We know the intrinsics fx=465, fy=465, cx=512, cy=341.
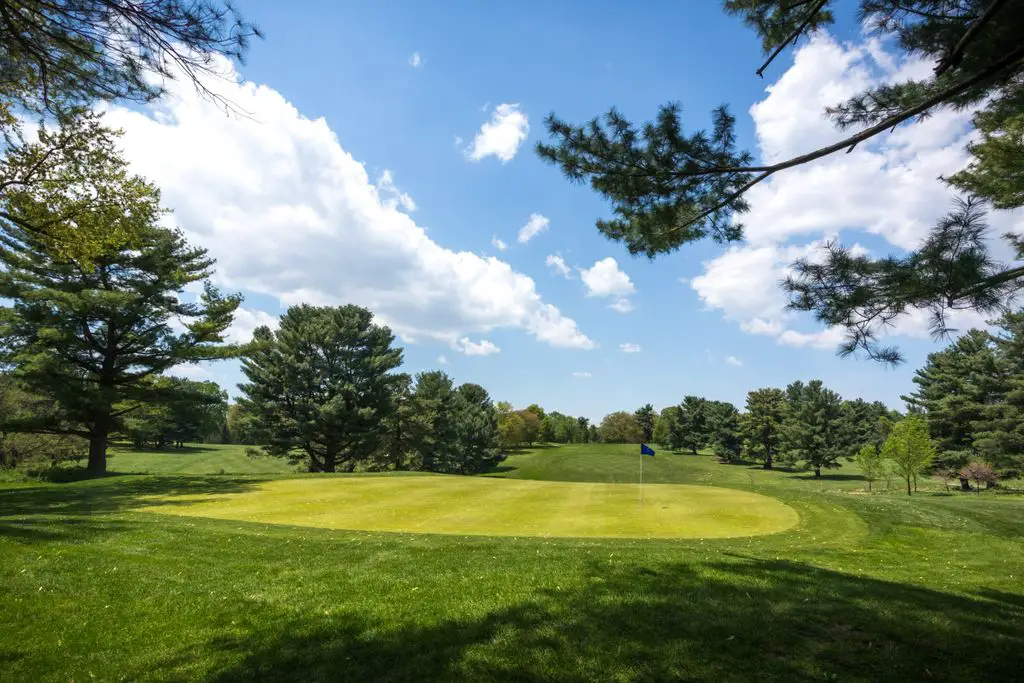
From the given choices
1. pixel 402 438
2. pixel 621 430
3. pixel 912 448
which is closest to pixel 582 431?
pixel 621 430

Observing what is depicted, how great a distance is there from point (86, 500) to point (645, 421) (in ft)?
382

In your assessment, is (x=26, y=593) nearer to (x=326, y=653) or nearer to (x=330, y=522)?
(x=326, y=653)

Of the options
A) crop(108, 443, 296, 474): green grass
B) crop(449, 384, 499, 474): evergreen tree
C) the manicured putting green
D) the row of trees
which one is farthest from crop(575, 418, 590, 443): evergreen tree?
the manicured putting green

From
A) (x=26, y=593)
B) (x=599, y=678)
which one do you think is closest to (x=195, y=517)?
(x=26, y=593)

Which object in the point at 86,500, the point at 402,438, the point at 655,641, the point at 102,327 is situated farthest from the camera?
the point at 402,438

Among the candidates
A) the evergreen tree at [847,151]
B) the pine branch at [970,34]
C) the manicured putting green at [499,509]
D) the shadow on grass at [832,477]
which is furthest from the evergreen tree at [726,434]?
the pine branch at [970,34]

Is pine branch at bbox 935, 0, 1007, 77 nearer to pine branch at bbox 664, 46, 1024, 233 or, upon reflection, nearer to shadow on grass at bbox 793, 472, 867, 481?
pine branch at bbox 664, 46, 1024, 233

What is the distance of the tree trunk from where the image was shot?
78.1 feet

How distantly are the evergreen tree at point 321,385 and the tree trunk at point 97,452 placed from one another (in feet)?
39.6

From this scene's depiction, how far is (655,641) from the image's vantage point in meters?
4.73

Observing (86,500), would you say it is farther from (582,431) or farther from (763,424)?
(582,431)

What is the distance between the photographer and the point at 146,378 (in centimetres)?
2445

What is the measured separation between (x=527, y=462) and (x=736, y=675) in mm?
68294

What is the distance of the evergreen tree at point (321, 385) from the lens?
1421 inches
